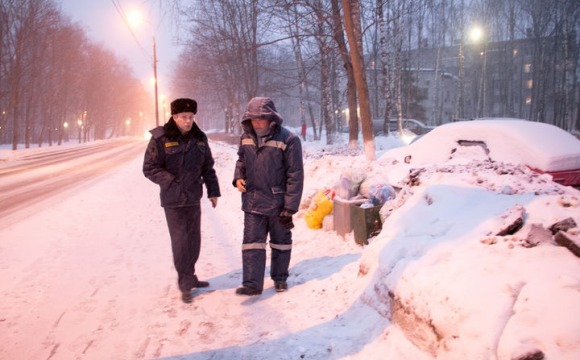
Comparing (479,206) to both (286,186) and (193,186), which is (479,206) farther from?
(193,186)

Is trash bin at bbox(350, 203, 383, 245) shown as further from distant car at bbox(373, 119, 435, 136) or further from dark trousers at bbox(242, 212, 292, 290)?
distant car at bbox(373, 119, 435, 136)

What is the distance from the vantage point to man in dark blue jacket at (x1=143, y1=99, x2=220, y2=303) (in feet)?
13.8

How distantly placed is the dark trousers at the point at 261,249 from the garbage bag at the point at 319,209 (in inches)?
81.9

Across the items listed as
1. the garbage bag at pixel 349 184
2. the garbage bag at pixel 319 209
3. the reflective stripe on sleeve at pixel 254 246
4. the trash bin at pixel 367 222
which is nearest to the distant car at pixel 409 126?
the garbage bag at pixel 319 209

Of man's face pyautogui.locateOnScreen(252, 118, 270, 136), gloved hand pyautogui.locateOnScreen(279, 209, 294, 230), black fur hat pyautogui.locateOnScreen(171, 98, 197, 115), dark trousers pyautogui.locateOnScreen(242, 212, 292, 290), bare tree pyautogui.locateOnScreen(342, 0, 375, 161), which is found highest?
bare tree pyautogui.locateOnScreen(342, 0, 375, 161)

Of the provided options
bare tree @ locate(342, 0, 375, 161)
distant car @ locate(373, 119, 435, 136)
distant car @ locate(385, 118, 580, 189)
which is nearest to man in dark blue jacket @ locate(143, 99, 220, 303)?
distant car @ locate(385, 118, 580, 189)

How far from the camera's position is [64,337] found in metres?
3.39

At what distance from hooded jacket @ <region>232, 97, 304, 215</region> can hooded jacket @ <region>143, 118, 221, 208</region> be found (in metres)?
0.60

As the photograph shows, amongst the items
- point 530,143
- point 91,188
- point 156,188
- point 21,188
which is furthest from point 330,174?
point 21,188

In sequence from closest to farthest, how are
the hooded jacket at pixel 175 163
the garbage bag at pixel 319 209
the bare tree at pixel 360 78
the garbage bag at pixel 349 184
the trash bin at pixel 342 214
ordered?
the hooded jacket at pixel 175 163, the trash bin at pixel 342 214, the garbage bag at pixel 349 184, the garbage bag at pixel 319 209, the bare tree at pixel 360 78

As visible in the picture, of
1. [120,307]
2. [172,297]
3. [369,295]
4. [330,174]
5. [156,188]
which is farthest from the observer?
[156,188]

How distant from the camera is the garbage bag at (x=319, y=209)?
6453mm

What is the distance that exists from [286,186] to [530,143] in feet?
14.5

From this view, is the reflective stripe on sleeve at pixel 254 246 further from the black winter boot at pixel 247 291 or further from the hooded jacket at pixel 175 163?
the hooded jacket at pixel 175 163
